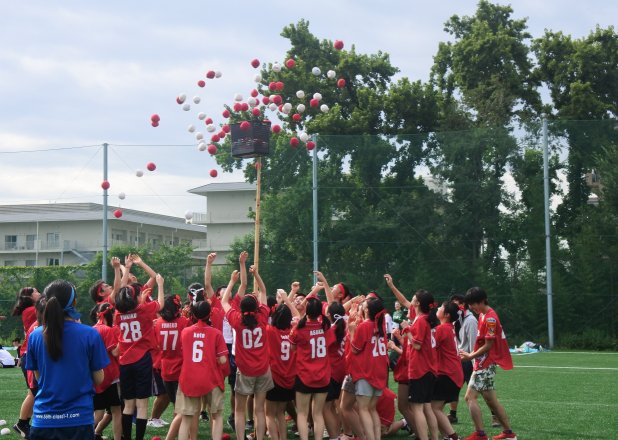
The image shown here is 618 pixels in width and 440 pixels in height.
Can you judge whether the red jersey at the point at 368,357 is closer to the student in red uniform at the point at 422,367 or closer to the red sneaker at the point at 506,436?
the student in red uniform at the point at 422,367

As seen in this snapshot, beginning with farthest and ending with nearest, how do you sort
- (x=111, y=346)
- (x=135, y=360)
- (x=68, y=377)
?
(x=135, y=360)
(x=111, y=346)
(x=68, y=377)

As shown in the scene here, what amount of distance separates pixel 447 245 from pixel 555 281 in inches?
128

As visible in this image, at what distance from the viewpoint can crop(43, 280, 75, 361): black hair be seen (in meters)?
5.21

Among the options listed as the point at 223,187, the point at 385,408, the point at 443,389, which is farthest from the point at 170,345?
the point at 223,187

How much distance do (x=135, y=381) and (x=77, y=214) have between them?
20.9 m

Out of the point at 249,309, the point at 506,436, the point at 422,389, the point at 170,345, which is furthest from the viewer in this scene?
the point at 506,436

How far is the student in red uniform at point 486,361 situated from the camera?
941 centimetres

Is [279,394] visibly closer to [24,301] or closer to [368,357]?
[368,357]

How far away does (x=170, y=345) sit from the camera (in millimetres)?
9359

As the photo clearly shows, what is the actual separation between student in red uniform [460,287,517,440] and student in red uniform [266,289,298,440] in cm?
200

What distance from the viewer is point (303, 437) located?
8.56 metres

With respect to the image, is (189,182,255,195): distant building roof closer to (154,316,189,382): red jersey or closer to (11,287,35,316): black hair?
(11,287,35,316): black hair

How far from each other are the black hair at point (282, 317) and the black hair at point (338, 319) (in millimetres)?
456

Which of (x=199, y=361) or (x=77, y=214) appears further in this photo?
(x=77, y=214)
